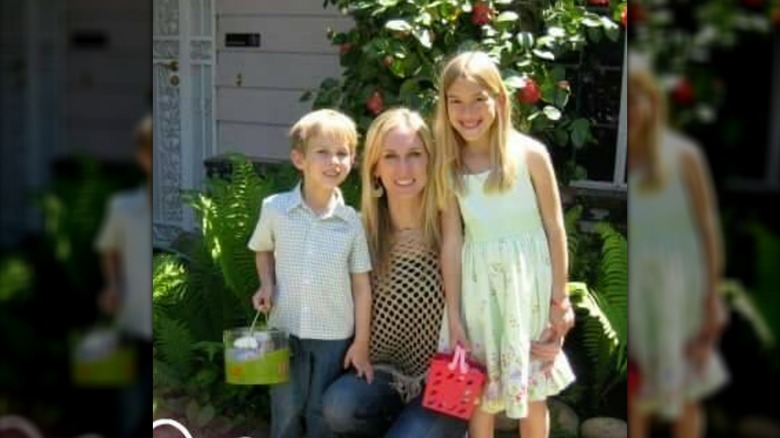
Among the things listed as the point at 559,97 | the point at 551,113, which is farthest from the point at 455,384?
the point at 559,97

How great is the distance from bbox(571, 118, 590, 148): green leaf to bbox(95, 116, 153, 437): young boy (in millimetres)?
2854

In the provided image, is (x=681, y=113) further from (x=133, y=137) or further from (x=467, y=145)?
(x=467, y=145)

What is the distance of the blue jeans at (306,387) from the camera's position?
9.52 ft

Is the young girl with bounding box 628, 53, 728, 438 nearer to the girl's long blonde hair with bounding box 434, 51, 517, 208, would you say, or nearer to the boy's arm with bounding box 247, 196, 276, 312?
the girl's long blonde hair with bounding box 434, 51, 517, 208

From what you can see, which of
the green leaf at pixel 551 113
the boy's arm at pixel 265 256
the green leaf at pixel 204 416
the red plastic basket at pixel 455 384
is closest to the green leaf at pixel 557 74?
the green leaf at pixel 551 113

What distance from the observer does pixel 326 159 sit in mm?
2811

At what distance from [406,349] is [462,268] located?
320 millimetres

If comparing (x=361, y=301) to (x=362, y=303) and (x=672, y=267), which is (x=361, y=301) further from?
(x=672, y=267)

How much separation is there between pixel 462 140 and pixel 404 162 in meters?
0.15

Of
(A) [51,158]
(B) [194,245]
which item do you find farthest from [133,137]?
(B) [194,245]

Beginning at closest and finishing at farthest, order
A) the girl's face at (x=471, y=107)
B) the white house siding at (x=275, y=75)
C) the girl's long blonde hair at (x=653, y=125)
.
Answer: the girl's long blonde hair at (x=653, y=125) < the girl's face at (x=471, y=107) < the white house siding at (x=275, y=75)

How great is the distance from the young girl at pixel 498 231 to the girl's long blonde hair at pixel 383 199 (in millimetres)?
44

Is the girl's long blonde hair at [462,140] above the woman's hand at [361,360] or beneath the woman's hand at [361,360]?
above

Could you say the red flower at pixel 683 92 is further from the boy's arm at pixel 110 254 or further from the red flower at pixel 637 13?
the boy's arm at pixel 110 254
